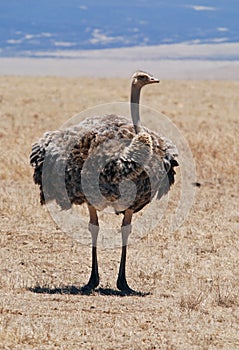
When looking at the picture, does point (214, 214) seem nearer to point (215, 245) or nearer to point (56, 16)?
point (215, 245)

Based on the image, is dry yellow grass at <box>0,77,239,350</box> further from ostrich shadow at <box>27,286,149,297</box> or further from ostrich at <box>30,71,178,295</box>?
ostrich at <box>30,71,178,295</box>

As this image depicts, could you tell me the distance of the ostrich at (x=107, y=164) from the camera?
26.9 ft

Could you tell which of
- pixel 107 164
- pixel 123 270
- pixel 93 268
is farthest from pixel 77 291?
pixel 107 164

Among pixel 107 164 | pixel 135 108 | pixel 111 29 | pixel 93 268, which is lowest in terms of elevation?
pixel 93 268

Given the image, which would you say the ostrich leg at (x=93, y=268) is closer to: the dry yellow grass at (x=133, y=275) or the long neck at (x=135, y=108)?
the dry yellow grass at (x=133, y=275)

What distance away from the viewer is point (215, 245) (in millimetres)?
10195

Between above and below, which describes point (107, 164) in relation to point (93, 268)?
above

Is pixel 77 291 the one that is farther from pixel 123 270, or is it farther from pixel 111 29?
pixel 111 29

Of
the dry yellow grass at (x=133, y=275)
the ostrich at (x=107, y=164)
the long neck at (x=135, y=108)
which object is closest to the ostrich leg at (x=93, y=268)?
the ostrich at (x=107, y=164)

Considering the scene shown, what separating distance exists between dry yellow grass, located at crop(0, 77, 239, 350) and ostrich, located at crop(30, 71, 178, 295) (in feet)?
1.88

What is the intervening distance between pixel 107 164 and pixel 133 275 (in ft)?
4.67

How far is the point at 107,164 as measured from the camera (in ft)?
27.0

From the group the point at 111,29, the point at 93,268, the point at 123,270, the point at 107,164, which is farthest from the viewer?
the point at 111,29

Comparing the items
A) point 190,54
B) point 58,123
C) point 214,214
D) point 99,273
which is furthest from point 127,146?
point 190,54
